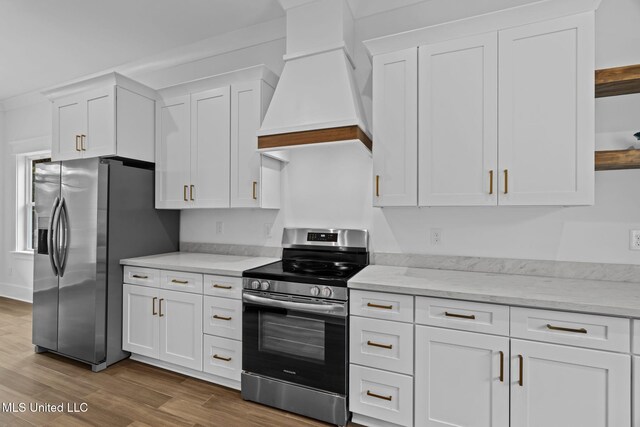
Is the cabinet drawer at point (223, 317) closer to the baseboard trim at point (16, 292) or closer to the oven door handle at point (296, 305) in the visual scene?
the oven door handle at point (296, 305)

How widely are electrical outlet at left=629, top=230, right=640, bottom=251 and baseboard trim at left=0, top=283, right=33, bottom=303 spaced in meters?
6.61

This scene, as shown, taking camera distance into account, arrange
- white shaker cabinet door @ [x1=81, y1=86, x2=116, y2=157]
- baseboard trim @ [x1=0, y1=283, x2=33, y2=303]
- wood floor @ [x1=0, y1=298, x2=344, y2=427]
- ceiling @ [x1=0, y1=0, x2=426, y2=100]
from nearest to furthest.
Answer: wood floor @ [x1=0, y1=298, x2=344, y2=427] < ceiling @ [x1=0, y1=0, x2=426, y2=100] < white shaker cabinet door @ [x1=81, y1=86, x2=116, y2=157] < baseboard trim @ [x1=0, y1=283, x2=33, y2=303]

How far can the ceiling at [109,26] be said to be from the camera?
2639mm

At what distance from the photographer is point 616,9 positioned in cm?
199

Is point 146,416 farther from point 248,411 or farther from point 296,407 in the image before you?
point 296,407

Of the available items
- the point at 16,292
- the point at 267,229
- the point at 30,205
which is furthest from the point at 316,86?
the point at 16,292

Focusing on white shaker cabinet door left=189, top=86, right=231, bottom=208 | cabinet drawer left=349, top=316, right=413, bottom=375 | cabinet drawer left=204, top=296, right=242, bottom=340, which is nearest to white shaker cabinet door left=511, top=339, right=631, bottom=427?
cabinet drawer left=349, top=316, right=413, bottom=375

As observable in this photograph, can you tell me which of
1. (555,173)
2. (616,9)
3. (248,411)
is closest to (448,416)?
(248,411)

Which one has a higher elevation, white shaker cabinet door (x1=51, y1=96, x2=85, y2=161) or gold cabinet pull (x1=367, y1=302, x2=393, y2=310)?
white shaker cabinet door (x1=51, y1=96, x2=85, y2=161)

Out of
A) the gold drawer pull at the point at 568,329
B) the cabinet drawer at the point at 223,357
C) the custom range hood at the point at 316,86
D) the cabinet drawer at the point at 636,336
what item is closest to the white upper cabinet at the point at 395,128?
the custom range hood at the point at 316,86

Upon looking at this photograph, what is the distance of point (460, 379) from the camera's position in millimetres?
1741

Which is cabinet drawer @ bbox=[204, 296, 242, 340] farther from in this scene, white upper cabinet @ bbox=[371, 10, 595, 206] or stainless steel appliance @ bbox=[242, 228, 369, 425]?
white upper cabinet @ bbox=[371, 10, 595, 206]

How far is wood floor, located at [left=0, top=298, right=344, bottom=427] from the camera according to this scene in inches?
81.4

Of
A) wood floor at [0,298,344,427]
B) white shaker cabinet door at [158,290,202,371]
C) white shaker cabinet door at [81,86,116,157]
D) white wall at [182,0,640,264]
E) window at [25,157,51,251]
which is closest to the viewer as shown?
white wall at [182,0,640,264]
